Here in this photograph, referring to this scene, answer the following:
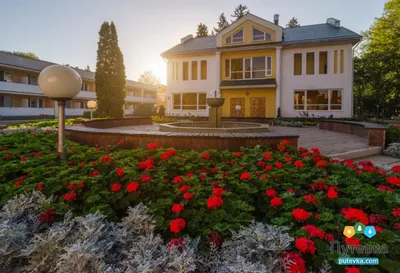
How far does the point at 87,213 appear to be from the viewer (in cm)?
218

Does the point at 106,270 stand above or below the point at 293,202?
below

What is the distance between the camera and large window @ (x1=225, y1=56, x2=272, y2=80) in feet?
67.4

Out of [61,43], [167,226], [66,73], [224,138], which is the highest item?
[61,43]

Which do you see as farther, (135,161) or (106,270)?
(135,161)

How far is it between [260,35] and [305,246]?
828 inches

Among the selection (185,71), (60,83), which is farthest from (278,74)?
(60,83)

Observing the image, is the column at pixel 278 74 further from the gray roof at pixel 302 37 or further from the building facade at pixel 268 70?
the gray roof at pixel 302 37

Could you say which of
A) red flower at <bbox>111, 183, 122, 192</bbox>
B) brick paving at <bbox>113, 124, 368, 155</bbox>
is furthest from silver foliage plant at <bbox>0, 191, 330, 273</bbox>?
brick paving at <bbox>113, 124, 368, 155</bbox>

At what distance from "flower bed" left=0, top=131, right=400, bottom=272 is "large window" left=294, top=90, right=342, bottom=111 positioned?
17.2 meters

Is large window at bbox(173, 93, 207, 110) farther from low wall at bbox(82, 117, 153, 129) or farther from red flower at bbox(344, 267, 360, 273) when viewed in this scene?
red flower at bbox(344, 267, 360, 273)

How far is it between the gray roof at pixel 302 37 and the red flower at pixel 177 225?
1991 cm

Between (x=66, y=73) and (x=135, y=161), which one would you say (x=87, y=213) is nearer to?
(x=135, y=161)

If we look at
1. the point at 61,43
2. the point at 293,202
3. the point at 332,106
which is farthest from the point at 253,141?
the point at 332,106

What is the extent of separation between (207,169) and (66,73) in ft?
8.08
